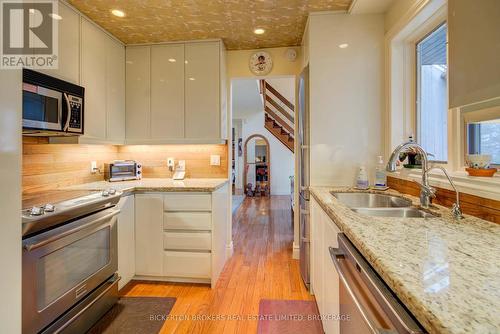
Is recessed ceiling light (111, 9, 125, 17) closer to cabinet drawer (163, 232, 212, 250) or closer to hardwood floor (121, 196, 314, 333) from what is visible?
cabinet drawer (163, 232, 212, 250)

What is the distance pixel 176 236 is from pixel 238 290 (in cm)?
74

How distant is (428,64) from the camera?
186cm

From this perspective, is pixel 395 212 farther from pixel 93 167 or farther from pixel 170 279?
pixel 93 167

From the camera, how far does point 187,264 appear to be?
2229mm

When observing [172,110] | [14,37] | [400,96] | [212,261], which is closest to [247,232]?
[212,261]

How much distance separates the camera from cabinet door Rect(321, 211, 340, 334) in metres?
1.26

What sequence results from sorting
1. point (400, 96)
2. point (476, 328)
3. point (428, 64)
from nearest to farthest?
point (476, 328) < point (428, 64) < point (400, 96)

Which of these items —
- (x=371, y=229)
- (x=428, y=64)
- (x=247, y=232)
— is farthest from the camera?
(x=247, y=232)

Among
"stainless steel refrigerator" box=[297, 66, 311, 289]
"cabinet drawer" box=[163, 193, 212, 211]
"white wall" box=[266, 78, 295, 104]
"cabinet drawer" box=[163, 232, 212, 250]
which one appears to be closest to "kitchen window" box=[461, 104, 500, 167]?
"stainless steel refrigerator" box=[297, 66, 311, 289]

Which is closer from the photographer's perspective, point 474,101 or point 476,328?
point 476,328

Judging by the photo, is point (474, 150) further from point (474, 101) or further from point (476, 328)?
point (476, 328)

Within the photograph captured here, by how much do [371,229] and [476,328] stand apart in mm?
547

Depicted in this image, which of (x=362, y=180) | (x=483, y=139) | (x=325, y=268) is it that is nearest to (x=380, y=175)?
(x=362, y=180)

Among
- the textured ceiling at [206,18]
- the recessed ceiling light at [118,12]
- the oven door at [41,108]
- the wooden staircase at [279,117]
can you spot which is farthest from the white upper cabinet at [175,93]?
the wooden staircase at [279,117]
